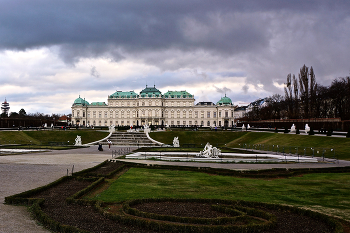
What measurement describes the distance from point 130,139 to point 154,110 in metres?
61.9

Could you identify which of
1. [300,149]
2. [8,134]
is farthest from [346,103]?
[8,134]

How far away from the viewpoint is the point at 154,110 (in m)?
121

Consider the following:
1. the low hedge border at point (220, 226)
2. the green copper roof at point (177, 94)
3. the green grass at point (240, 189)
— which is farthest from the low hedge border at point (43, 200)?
the green copper roof at point (177, 94)

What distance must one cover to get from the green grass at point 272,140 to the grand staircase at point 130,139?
2.63 m

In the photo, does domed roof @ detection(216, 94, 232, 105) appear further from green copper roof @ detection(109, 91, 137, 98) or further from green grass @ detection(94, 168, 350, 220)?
green grass @ detection(94, 168, 350, 220)

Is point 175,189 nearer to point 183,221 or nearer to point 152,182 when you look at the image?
point 152,182

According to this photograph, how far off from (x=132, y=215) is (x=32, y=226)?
3.27 meters

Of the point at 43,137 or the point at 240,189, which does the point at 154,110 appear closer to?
the point at 43,137

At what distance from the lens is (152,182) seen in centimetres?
1672

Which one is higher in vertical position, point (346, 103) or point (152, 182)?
point (346, 103)

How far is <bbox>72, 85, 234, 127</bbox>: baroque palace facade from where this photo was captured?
12156 centimetres

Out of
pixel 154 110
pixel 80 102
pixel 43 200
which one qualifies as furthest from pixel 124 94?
pixel 43 200

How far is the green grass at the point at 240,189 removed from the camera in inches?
490

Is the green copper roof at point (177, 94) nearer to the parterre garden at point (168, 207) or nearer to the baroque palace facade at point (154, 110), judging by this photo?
the baroque palace facade at point (154, 110)
